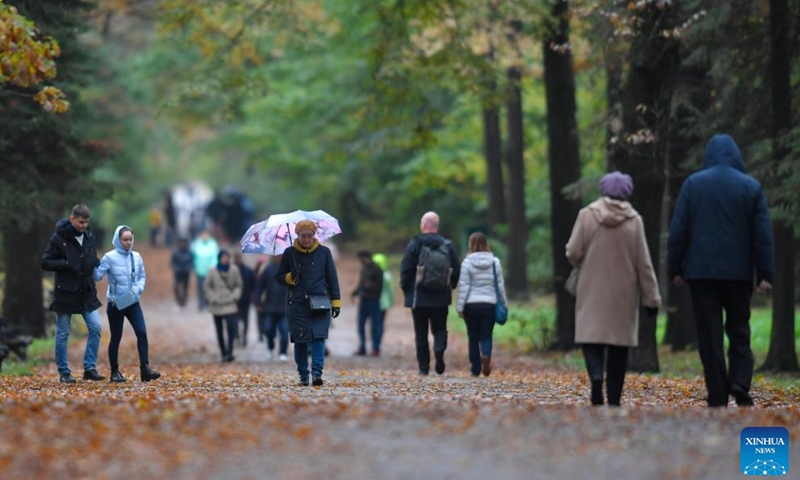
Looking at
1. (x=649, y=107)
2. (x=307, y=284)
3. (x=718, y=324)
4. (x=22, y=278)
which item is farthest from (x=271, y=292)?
(x=718, y=324)

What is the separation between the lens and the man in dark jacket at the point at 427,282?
58.1ft

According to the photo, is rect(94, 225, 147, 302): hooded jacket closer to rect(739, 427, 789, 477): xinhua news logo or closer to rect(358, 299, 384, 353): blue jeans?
rect(739, 427, 789, 477): xinhua news logo

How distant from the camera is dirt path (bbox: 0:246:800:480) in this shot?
838 cm

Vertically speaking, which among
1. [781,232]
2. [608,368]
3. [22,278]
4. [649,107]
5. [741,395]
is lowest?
[741,395]

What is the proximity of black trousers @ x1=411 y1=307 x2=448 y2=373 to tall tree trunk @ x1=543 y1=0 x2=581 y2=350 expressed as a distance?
5.67 metres

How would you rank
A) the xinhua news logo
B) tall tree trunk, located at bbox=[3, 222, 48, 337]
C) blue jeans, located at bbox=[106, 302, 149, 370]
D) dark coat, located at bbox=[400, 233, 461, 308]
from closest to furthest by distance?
1. the xinhua news logo
2. blue jeans, located at bbox=[106, 302, 149, 370]
3. dark coat, located at bbox=[400, 233, 461, 308]
4. tall tree trunk, located at bbox=[3, 222, 48, 337]

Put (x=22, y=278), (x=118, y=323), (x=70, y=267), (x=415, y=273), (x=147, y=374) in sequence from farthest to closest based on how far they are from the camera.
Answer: (x=22, y=278) → (x=415, y=273) → (x=147, y=374) → (x=118, y=323) → (x=70, y=267)

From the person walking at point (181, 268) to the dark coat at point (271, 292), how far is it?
12204 millimetres

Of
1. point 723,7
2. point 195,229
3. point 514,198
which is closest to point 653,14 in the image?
point 723,7

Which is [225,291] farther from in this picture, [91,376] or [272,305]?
[91,376]

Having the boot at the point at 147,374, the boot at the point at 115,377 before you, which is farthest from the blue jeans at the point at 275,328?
the boot at the point at 115,377

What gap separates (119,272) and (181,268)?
20.9 meters

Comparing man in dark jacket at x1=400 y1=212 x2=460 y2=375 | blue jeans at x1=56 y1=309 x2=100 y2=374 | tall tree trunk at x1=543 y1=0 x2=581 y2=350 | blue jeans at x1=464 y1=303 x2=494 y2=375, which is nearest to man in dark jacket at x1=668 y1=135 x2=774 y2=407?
blue jeans at x1=464 y1=303 x2=494 y2=375

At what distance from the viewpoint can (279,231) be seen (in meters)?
17.4
